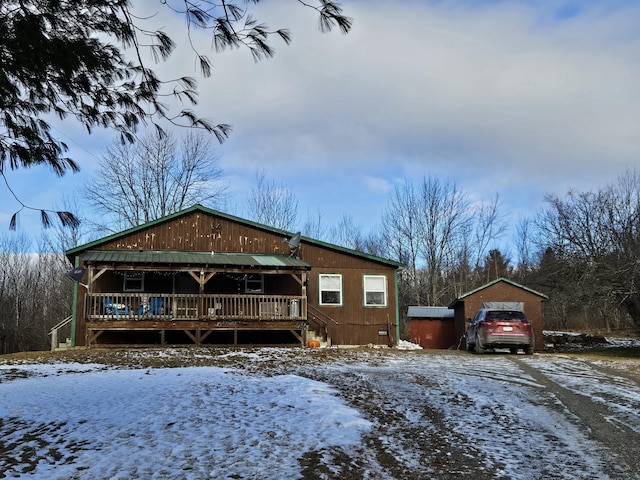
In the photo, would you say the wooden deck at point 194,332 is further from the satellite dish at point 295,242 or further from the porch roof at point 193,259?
the satellite dish at point 295,242

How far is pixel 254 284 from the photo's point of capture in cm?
2095

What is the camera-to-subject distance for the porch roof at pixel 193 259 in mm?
17312

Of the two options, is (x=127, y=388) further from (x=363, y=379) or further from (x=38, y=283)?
(x=38, y=283)

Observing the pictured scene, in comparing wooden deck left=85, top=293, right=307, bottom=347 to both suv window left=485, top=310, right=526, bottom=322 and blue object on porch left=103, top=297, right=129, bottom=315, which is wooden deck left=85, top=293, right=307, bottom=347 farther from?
suv window left=485, top=310, right=526, bottom=322

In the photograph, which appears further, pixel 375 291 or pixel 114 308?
pixel 375 291

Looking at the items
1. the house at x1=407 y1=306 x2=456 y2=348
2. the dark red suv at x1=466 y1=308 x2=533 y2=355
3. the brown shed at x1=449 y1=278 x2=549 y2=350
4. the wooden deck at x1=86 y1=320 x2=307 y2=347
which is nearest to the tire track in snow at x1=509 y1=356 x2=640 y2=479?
the dark red suv at x1=466 y1=308 x2=533 y2=355

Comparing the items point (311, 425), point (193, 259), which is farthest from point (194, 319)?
point (311, 425)

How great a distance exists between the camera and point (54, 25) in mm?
4590

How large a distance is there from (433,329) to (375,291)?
389 inches

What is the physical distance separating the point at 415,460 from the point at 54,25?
5.25m

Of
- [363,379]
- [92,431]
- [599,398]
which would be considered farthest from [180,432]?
[599,398]

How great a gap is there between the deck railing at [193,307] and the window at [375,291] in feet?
9.91

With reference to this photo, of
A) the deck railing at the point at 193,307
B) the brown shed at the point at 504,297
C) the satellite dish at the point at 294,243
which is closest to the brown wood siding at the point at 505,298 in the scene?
the brown shed at the point at 504,297

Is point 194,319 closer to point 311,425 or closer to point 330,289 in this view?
point 330,289
